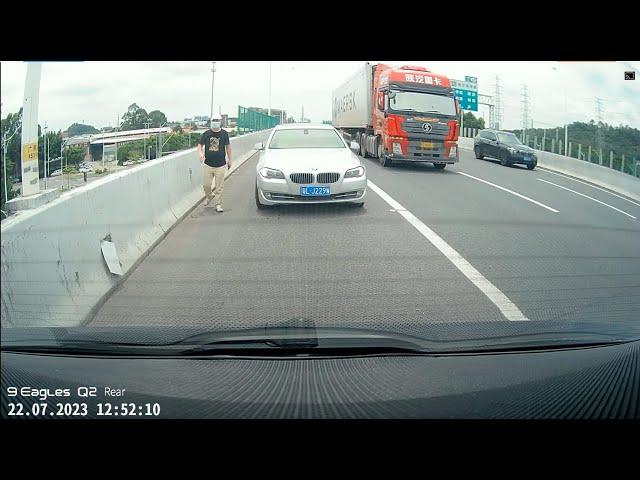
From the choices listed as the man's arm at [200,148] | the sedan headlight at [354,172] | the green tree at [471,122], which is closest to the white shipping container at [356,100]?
the green tree at [471,122]

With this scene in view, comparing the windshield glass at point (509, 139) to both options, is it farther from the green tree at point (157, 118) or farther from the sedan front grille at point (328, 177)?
the green tree at point (157, 118)

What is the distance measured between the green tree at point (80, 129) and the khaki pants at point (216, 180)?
5.63 ft

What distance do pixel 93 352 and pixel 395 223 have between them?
4.55 meters

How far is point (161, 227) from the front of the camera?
7.50 meters

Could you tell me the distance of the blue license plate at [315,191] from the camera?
23.2 feet

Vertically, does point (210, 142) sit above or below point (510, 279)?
above

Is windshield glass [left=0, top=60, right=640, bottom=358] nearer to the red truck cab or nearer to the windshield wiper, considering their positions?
the windshield wiper

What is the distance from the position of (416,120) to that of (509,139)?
103 inches

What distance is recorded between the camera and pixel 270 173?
7285 millimetres

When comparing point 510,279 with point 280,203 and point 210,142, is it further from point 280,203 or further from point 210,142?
point 210,142
